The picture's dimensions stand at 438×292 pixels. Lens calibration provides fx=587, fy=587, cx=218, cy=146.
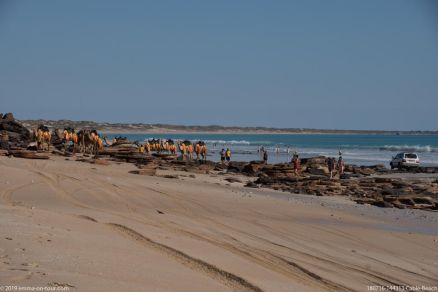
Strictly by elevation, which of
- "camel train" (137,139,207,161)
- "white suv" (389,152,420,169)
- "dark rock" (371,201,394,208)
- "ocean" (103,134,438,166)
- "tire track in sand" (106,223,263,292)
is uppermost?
"tire track in sand" (106,223,263,292)

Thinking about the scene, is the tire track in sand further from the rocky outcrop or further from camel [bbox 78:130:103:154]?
the rocky outcrop

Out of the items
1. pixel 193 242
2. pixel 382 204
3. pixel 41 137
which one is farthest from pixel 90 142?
pixel 193 242

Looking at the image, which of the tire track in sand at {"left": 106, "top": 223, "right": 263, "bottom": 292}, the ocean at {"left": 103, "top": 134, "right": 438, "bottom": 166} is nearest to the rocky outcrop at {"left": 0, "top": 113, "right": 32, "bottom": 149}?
the ocean at {"left": 103, "top": 134, "right": 438, "bottom": 166}

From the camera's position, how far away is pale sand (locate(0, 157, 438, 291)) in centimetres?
624

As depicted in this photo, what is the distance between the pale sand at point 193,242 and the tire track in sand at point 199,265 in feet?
0.04

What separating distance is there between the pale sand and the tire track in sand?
0.04 feet

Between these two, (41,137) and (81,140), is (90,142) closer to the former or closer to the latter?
(81,140)

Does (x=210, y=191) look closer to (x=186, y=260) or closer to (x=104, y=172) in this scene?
(x=104, y=172)

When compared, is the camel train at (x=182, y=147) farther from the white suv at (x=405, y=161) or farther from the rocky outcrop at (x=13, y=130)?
the white suv at (x=405, y=161)

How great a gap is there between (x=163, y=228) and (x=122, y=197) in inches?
206

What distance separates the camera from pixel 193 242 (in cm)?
898

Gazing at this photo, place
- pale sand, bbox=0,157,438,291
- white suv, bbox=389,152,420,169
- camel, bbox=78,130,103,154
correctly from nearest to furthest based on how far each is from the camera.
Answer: pale sand, bbox=0,157,438,291 < camel, bbox=78,130,103,154 < white suv, bbox=389,152,420,169

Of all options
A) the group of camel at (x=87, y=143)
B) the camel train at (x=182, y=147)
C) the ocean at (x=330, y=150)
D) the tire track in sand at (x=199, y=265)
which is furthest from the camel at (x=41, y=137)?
the tire track in sand at (x=199, y=265)

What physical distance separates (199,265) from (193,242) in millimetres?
1678
